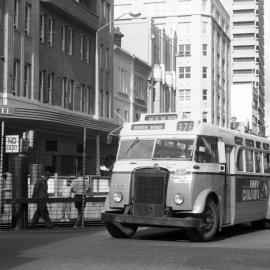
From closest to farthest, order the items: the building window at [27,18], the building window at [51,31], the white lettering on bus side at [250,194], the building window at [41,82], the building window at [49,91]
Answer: the white lettering on bus side at [250,194] → the building window at [27,18] → the building window at [41,82] → the building window at [49,91] → the building window at [51,31]

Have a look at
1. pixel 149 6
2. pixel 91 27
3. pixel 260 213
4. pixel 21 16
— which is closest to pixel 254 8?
pixel 149 6

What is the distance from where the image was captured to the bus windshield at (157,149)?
1426 cm

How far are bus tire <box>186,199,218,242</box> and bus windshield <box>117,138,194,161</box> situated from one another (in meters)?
1.20

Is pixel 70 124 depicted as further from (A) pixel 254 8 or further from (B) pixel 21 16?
(A) pixel 254 8

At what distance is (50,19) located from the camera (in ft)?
118

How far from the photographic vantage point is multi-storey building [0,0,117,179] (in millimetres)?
30203

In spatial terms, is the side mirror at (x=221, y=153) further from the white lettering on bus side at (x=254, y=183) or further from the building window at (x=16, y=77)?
the building window at (x=16, y=77)

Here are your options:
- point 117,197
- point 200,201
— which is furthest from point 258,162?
point 117,197

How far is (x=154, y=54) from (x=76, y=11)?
2240cm

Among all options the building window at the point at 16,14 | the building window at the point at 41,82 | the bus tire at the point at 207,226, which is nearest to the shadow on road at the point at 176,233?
the bus tire at the point at 207,226

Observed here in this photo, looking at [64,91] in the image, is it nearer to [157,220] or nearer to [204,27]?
[157,220]

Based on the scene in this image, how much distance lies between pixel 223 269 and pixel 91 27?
3246 cm

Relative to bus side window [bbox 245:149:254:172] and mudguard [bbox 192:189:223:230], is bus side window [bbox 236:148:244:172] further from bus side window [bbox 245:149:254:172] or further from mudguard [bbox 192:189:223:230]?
mudguard [bbox 192:189:223:230]

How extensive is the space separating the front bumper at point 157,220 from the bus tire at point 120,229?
0.47 m
